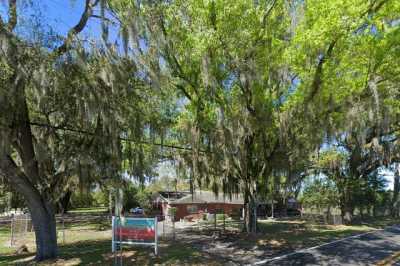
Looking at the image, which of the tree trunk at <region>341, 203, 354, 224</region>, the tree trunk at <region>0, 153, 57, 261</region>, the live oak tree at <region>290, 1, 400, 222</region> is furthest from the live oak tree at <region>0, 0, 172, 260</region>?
the tree trunk at <region>341, 203, 354, 224</region>

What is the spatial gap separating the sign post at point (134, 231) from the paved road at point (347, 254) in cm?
325

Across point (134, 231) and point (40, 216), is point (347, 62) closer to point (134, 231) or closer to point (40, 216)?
point (134, 231)

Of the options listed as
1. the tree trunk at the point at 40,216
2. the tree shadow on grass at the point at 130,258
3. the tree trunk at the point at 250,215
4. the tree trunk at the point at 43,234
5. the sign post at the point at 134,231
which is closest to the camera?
the sign post at the point at 134,231

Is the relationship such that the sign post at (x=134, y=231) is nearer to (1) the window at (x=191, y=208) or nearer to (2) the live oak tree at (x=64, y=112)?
(2) the live oak tree at (x=64, y=112)

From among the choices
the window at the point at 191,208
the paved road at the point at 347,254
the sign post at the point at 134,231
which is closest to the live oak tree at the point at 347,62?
the paved road at the point at 347,254

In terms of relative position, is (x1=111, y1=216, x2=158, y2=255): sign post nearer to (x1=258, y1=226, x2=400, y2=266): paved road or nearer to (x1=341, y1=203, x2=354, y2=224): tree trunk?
(x1=258, y1=226, x2=400, y2=266): paved road

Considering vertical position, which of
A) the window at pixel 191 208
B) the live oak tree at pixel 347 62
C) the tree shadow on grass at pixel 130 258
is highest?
the live oak tree at pixel 347 62

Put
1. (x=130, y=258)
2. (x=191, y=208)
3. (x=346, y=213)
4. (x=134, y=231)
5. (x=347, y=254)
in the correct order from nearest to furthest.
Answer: (x=134, y=231)
(x=130, y=258)
(x=347, y=254)
(x=346, y=213)
(x=191, y=208)

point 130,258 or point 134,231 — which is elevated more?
point 134,231

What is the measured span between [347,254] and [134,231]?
22.2 ft

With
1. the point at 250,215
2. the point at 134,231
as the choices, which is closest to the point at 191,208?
the point at 250,215

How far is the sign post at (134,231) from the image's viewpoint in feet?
31.8

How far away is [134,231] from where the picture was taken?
985cm

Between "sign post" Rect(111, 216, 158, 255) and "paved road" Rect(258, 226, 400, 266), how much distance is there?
10.7ft
